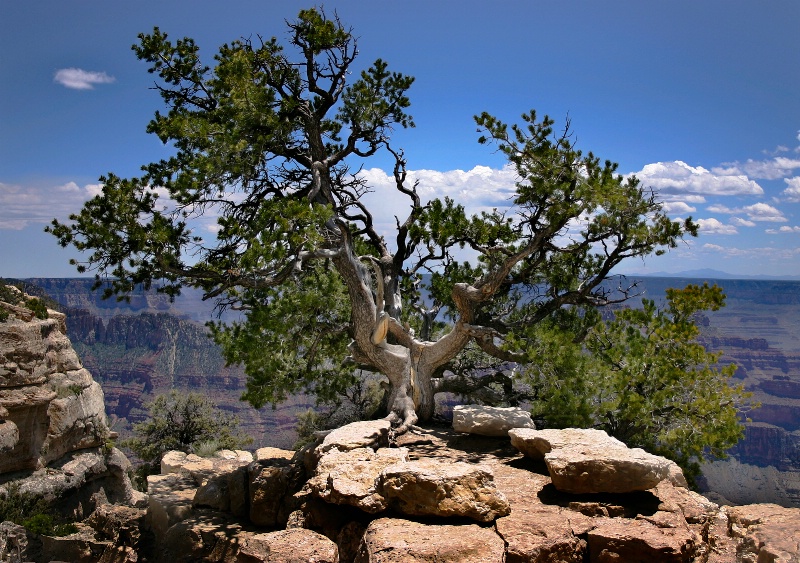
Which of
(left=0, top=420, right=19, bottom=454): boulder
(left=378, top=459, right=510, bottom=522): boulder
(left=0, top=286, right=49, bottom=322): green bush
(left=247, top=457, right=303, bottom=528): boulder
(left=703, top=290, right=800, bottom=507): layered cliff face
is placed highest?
(left=0, top=286, right=49, bottom=322): green bush

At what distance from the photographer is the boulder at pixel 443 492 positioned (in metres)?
7.24

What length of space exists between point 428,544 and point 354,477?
2.08m

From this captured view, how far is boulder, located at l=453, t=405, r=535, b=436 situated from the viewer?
11781mm

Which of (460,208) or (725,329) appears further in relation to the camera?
(725,329)

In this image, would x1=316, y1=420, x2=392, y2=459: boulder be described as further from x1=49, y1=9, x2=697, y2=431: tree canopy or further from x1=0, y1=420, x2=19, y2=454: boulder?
x1=0, y1=420, x2=19, y2=454: boulder

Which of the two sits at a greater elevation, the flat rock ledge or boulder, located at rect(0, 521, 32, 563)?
the flat rock ledge

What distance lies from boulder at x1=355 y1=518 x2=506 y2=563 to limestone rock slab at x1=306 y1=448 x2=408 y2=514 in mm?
545

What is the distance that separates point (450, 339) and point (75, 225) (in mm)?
7824

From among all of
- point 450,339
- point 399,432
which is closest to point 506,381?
point 450,339

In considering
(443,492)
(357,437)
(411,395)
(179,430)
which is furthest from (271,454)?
(443,492)

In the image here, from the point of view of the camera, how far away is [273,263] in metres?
11.2

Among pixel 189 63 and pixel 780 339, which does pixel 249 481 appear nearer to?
pixel 189 63

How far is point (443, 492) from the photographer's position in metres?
7.24

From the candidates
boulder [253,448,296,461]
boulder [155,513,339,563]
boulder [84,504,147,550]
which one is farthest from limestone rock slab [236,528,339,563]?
boulder [253,448,296,461]
